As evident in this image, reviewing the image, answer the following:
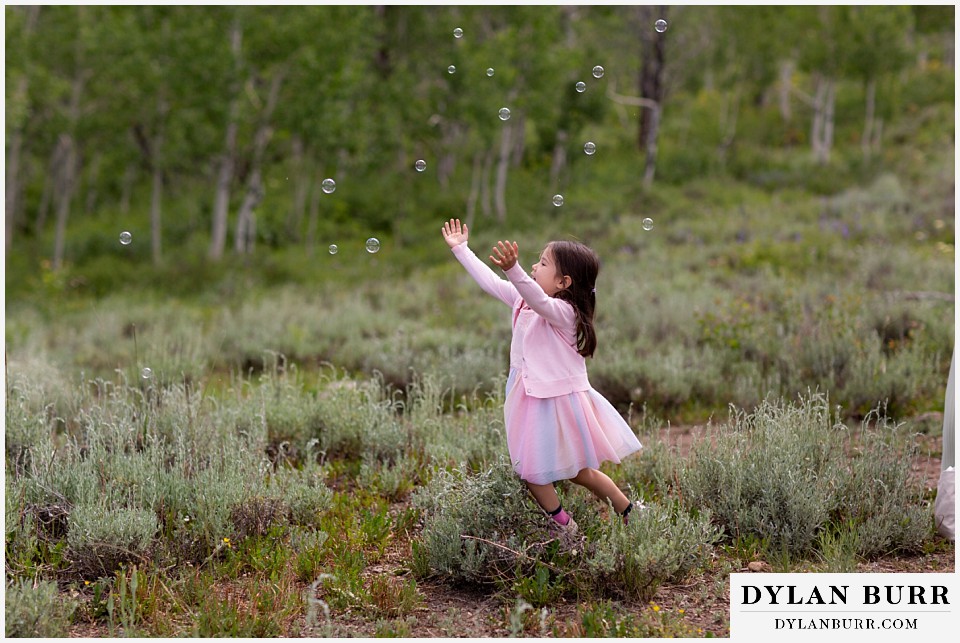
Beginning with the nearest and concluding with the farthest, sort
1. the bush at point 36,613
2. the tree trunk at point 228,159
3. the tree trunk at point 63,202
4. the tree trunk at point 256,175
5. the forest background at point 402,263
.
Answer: the bush at point 36,613
the forest background at point 402,263
the tree trunk at point 228,159
the tree trunk at point 256,175
the tree trunk at point 63,202

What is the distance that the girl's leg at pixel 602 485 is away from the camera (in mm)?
4168

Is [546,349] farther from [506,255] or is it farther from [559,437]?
[506,255]

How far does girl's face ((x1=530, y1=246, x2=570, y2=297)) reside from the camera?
4043 millimetres

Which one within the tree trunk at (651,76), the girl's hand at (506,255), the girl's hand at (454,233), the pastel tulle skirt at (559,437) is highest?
the tree trunk at (651,76)

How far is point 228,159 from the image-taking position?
69.7 ft

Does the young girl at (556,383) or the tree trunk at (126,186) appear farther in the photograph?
the tree trunk at (126,186)

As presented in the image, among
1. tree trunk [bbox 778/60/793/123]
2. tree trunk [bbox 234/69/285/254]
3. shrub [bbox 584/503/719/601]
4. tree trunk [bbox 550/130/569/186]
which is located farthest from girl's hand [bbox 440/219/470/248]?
tree trunk [bbox 778/60/793/123]

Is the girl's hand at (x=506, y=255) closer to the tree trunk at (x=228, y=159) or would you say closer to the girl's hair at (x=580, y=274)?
the girl's hair at (x=580, y=274)

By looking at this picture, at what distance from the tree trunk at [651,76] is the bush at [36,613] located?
22525mm

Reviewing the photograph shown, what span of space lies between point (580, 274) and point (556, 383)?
53 centimetres

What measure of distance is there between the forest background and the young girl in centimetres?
43

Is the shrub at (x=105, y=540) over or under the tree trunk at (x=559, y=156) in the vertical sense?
under

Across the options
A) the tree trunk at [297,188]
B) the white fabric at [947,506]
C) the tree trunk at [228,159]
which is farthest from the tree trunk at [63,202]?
the white fabric at [947,506]

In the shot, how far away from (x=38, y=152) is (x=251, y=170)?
9039mm
